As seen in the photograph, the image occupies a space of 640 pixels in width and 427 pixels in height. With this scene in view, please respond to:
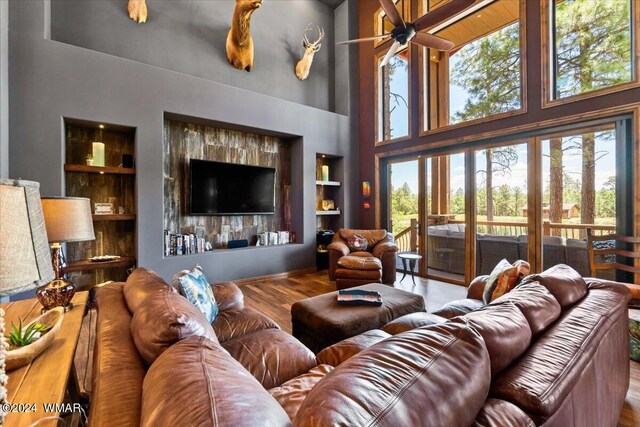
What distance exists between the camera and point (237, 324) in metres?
2.02

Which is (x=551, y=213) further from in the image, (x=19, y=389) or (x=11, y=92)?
(x=11, y=92)

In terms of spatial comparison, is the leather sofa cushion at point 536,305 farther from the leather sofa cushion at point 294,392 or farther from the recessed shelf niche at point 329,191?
the recessed shelf niche at point 329,191

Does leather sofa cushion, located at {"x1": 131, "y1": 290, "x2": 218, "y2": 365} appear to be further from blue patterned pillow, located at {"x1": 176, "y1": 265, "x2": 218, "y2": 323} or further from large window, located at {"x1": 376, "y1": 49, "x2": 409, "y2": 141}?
large window, located at {"x1": 376, "y1": 49, "x2": 409, "y2": 141}

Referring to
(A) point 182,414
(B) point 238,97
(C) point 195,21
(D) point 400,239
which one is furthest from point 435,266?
(C) point 195,21

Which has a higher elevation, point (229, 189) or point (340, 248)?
point (229, 189)

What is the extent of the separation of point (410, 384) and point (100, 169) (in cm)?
440

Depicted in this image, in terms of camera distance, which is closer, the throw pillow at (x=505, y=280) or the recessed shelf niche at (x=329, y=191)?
the throw pillow at (x=505, y=280)

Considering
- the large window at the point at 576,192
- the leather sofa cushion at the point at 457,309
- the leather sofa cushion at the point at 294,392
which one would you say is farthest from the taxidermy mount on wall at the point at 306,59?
the leather sofa cushion at the point at 294,392

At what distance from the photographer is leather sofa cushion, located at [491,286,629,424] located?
0.83m

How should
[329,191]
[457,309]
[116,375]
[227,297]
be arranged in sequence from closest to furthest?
1. [116,375]
2. [457,309]
3. [227,297]
4. [329,191]

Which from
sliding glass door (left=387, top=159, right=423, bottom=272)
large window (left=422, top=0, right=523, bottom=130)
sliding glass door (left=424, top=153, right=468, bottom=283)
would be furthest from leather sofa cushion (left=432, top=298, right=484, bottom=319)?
large window (left=422, top=0, right=523, bottom=130)

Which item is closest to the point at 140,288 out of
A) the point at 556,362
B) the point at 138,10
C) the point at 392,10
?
the point at 556,362

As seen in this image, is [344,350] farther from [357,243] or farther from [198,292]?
[357,243]

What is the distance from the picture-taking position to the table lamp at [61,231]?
162 centimetres
